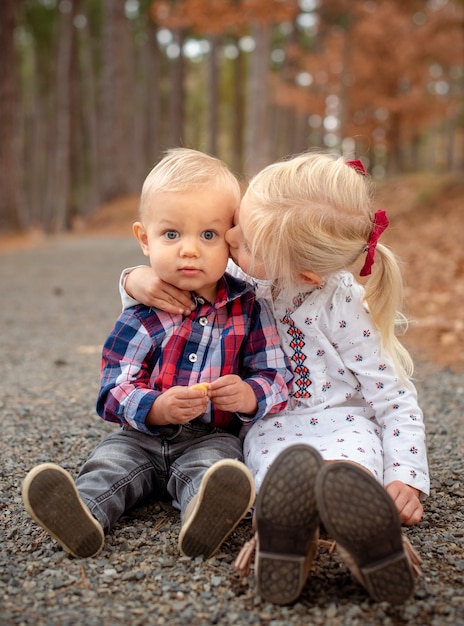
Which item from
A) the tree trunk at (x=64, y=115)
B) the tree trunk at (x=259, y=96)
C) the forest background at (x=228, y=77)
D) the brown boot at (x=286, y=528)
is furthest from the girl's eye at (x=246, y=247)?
the tree trunk at (x=64, y=115)

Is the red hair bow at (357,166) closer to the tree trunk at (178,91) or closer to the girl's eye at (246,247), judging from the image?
the girl's eye at (246,247)

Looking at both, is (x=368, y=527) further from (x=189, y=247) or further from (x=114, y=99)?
(x=114, y=99)

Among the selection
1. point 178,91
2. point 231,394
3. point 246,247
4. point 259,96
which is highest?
point 178,91

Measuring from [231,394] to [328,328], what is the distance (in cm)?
39

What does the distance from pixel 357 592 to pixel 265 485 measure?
32cm

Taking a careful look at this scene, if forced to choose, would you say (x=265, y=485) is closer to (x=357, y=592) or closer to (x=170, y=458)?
(x=357, y=592)

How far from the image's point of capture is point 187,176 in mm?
1886

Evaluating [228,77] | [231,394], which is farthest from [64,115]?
[231,394]

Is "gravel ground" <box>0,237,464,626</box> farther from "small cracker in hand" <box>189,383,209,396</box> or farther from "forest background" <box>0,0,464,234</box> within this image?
"forest background" <box>0,0,464,234</box>

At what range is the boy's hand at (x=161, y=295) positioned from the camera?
1.93 metres

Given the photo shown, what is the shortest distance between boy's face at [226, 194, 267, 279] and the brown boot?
0.64 metres

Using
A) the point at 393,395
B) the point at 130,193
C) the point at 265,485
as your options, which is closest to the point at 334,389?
the point at 393,395

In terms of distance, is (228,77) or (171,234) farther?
(228,77)

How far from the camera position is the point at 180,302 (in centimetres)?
195
